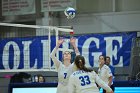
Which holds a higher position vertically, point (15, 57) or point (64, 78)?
point (64, 78)

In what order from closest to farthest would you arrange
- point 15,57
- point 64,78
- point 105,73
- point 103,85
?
point 103,85 → point 64,78 → point 105,73 → point 15,57

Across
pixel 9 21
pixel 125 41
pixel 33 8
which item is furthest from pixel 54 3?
pixel 125 41

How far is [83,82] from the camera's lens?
530 centimetres

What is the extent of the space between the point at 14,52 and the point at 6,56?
27 centimetres

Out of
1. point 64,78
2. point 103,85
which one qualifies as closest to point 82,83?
point 103,85

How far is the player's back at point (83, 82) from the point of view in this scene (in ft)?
17.4

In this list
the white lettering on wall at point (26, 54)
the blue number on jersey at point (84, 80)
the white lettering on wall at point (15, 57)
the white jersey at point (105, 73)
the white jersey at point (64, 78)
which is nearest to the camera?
the blue number on jersey at point (84, 80)

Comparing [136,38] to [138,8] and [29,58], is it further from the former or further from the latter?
[29,58]

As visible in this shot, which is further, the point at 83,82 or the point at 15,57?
the point at 15,57

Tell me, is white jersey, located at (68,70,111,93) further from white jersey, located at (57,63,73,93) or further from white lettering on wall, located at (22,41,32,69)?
white lettering on wall, located at (22,41,32,69)

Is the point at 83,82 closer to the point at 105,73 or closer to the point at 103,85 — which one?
the point at 103,85

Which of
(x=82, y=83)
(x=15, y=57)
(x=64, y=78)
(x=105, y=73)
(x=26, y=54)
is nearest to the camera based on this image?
(x=82, y=83)

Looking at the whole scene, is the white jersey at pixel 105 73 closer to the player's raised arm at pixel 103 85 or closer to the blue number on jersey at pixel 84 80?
the player's raised arm at pixel 103 85

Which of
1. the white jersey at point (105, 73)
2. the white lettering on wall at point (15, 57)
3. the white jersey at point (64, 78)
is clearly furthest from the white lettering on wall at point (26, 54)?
the white jersey at point (64, 78)
